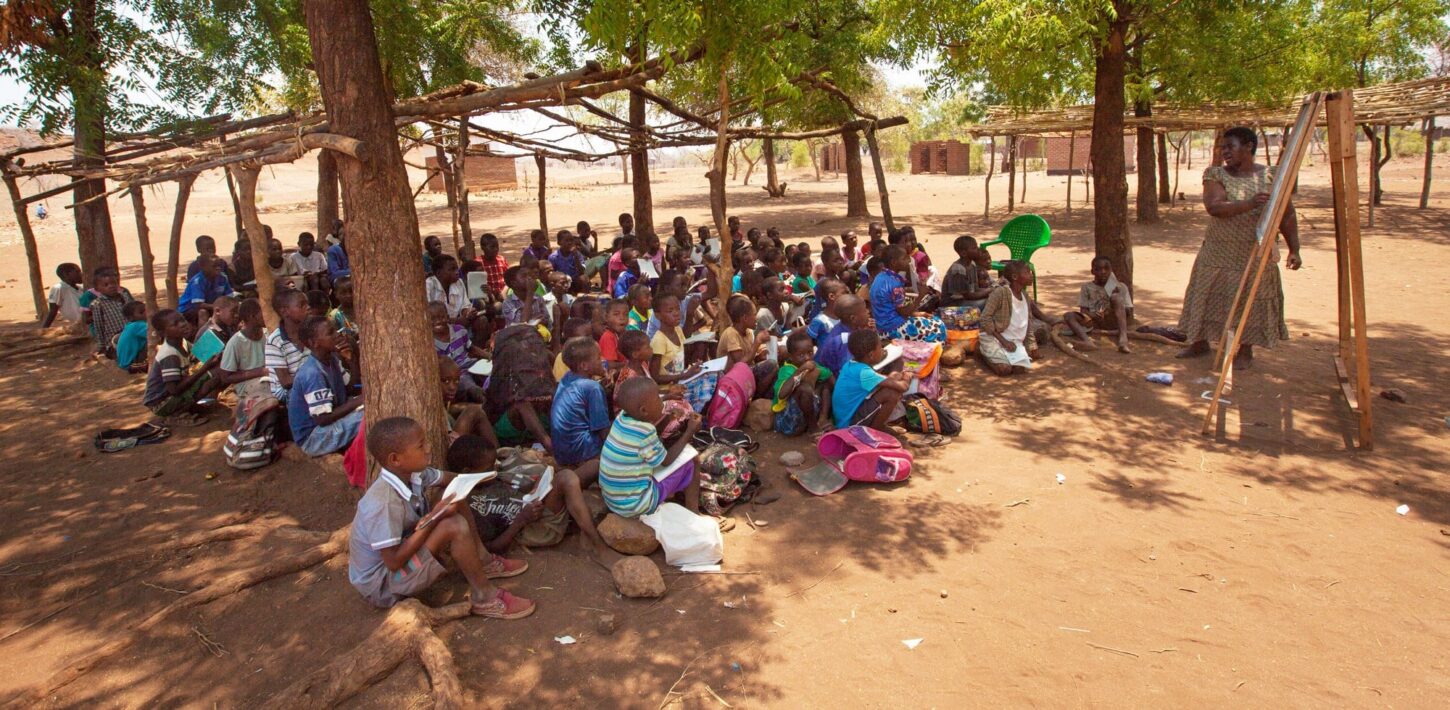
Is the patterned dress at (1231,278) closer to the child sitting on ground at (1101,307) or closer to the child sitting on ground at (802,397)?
the child sitting on ground at (1101,307)

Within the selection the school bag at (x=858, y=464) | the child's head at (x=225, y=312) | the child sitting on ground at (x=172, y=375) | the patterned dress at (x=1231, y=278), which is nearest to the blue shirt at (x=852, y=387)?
the school bag at (x=858, y=464)

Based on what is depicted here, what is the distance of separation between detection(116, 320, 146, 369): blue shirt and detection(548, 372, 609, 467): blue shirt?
5.23 meters

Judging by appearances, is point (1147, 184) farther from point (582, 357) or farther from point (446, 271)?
point (582, 357)

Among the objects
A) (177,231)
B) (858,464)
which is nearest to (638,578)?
(858,464)

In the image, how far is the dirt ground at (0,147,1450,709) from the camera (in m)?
3.08

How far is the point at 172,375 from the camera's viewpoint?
19.6 feet

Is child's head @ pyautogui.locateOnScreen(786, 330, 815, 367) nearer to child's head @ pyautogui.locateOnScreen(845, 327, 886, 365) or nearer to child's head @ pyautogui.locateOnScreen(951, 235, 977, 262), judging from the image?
child's head @ pyautogui.locateOnScreen(845, 327, 886, 365)

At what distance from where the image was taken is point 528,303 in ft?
24.5

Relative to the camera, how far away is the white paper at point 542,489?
158 inches

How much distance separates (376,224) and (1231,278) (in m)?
6.12

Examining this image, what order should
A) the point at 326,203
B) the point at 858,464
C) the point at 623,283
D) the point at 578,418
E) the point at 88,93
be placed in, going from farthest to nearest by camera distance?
the point at 326,203
the point at 623,283
the point at 88,93
the point at 858,464
the point at 578,418

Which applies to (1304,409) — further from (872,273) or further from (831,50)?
(831,50)

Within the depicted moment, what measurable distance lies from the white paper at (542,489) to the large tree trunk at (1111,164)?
604 centimetres

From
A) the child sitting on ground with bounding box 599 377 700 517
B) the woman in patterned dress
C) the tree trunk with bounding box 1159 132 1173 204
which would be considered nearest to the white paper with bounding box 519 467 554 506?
the child sitting on ground with bounding box 599 377 700 517
